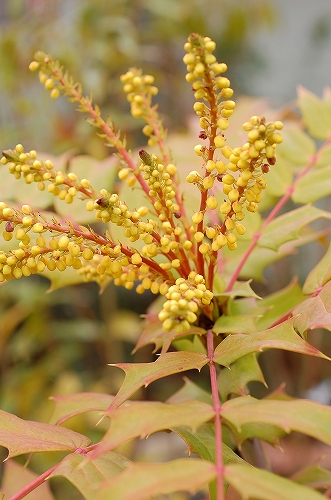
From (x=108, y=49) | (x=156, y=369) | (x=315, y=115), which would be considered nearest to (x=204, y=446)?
(x=156, y=369)

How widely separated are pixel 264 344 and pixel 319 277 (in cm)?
14

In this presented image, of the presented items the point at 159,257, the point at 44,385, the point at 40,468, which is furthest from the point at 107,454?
the point at 44,385

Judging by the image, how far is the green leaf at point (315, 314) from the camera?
0.39 metres

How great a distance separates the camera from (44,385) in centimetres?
159

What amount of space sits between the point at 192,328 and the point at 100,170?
262mm

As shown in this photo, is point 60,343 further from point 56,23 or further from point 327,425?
point 327,425

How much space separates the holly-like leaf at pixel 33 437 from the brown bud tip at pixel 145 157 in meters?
0.23

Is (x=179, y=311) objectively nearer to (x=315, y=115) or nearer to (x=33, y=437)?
(x=33, y=437)

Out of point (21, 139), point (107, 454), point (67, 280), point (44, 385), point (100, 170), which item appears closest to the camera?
point (107, 454)

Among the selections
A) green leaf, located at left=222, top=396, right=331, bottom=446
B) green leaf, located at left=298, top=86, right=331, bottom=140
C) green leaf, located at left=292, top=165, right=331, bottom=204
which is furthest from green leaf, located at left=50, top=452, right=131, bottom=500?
green leaf, located at left=298, top=86, right=331, bottom=140

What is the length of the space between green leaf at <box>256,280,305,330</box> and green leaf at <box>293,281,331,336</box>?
0.11 metres

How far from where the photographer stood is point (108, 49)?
156cm

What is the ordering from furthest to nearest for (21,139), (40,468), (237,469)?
(21,139) < (40,468) < (237,469)

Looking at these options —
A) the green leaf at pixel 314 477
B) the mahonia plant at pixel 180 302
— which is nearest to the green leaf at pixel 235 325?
the mahonia plant at pixel 180 302
